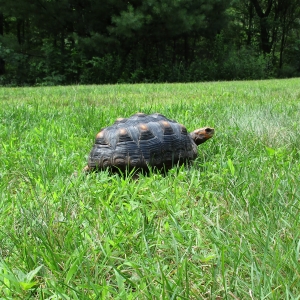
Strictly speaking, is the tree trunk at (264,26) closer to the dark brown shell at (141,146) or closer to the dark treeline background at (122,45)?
the dark treeline background at (122,45)

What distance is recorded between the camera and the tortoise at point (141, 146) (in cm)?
246

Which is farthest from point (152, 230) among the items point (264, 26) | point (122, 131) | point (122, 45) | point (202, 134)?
point (264, 26)

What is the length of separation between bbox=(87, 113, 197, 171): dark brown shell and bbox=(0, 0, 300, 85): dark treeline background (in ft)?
53.2

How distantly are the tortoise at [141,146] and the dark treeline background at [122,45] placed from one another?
16203 millimetres

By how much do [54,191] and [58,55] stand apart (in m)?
20.3

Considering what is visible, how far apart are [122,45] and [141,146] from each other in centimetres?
1918

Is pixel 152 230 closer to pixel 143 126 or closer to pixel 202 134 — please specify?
pixel 143 126

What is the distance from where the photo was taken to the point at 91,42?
62.5 ft

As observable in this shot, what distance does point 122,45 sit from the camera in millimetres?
20594

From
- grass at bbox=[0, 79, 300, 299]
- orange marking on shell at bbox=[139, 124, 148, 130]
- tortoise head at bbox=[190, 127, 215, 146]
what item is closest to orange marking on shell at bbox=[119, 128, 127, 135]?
orange marking on shell at bbox=[139, 124, 148, 130]

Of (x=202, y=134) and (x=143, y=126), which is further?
(x=202, y=134)

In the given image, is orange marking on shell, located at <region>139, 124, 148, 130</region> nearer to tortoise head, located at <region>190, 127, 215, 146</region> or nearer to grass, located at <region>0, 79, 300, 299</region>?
grass, located at <region>0, 79, 300, 299</region>

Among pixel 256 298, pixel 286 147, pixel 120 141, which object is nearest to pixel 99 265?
pixel 256 298

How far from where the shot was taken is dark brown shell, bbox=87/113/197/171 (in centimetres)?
246
